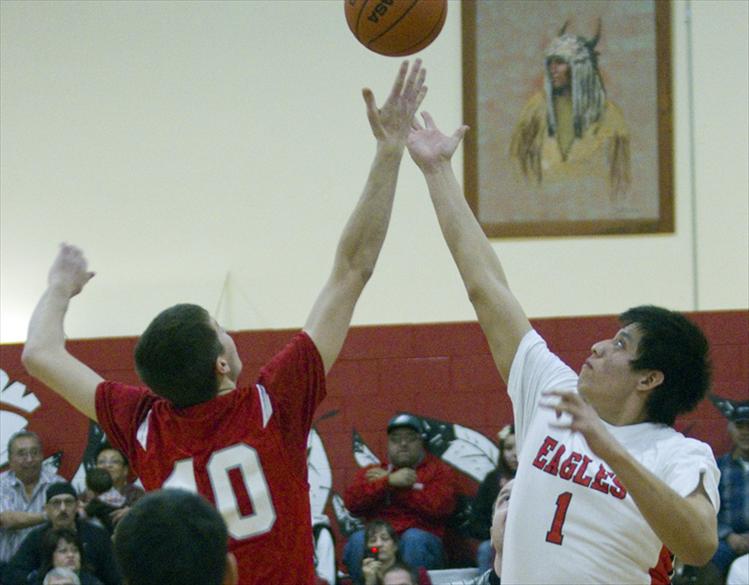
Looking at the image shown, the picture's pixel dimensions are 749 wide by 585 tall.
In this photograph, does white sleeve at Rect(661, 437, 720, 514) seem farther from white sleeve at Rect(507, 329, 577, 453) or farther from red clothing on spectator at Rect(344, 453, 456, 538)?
red clothing on spectator at Rect(344, 453, 456, 538)

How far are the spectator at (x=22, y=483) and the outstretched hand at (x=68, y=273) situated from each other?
17.6 feet

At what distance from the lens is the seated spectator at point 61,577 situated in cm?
741

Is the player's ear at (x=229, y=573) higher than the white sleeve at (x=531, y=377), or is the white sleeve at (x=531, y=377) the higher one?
the white sleeve at (x=531, y=377)

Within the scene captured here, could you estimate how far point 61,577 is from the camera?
24.5 ft

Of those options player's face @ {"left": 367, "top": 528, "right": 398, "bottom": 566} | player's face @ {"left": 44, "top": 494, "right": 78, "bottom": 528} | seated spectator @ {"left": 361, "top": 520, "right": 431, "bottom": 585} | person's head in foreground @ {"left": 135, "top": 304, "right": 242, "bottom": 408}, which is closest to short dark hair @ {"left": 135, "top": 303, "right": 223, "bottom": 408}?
person's head in foreground @ {"left": 135, "top": 304, "right": 242, "bottom": 408}

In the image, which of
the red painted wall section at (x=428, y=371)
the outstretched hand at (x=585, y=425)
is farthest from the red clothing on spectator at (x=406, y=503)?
the outstretched hand at (x=585, y=425)

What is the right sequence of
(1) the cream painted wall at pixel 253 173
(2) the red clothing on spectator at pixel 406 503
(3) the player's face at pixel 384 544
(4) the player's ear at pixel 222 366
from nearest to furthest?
(4) the player's ear at pixel 222 366, (3) the player's face at pixel 384 544, (2) the red clothing on spectator at pixel 406 503, (1) the cream painted wall at pixel 253 173

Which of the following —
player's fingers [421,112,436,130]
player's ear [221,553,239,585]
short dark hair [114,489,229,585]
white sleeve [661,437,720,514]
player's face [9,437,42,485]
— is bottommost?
player's face [9,437,42,485]

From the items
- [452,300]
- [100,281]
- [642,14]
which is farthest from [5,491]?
[642,14]

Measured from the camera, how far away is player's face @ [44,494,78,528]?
8.08 metres

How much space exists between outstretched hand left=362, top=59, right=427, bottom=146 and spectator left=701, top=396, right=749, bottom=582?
4.71m

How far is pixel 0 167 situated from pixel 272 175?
91.3 inches

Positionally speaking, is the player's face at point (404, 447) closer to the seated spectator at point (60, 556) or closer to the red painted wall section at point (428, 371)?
the red painted wall section at point (428, 371)

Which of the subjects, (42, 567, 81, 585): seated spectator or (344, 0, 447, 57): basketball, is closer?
(344, 0, 447, 57): basketball
